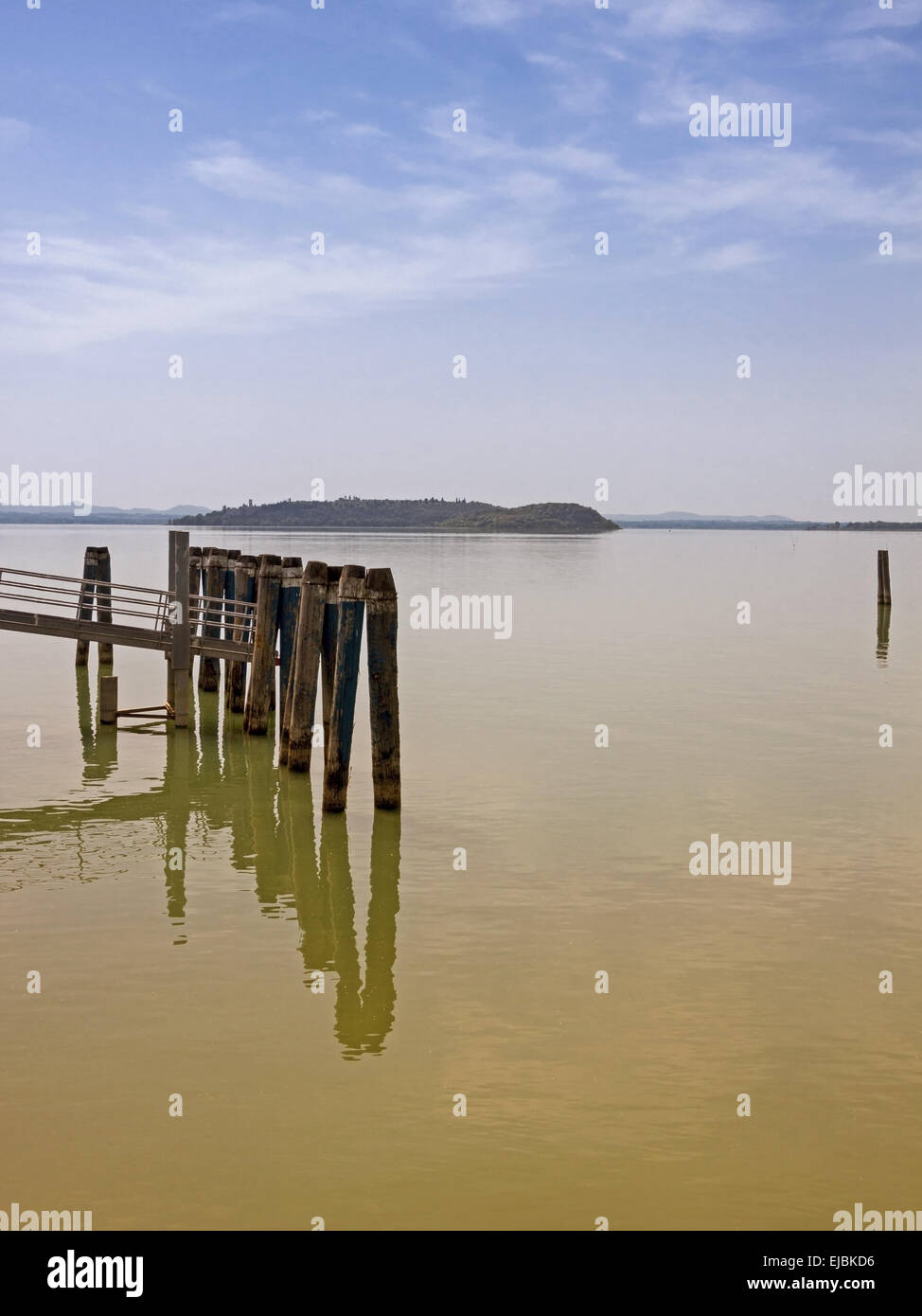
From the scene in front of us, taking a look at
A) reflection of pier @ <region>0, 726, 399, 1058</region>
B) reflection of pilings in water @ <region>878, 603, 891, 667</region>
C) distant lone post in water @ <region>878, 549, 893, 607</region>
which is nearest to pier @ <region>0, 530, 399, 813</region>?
reflection of pier @ <region>0, 726, 399, 1058</region>

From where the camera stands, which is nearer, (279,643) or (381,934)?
(381,934)

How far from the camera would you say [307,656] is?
17141 mm

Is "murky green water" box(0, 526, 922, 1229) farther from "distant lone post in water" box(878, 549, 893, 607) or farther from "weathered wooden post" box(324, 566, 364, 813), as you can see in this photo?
"distant lone post in water" box(878, 549, 893, 607)

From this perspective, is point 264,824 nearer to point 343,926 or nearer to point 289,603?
point 343,926

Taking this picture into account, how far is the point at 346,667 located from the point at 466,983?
17.6ft

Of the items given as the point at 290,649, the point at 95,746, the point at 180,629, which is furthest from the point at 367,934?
the point at 95,746

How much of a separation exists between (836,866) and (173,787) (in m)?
8.91

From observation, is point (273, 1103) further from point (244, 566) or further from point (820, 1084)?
point (244, 566)

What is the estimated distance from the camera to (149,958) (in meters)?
11.3

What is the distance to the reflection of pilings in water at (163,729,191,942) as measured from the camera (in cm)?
1313

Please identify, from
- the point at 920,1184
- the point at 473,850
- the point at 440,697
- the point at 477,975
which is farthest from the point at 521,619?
the point at 920,1184

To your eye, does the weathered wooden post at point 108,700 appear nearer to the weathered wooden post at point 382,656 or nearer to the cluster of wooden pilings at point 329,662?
the cluster of wooden pilings at point 329,662

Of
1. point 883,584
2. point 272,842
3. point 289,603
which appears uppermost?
point 289,603
